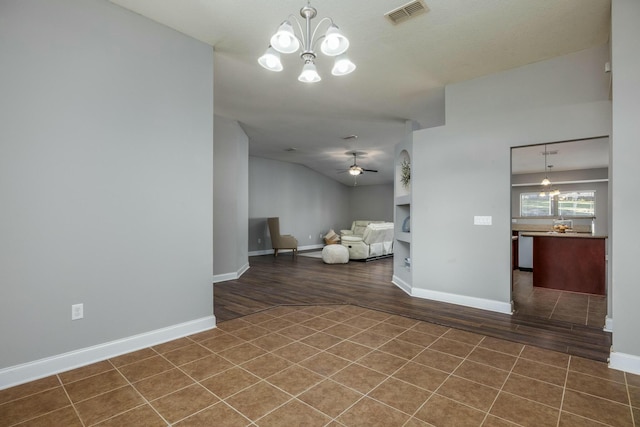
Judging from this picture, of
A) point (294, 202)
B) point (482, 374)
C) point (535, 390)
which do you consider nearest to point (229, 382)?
point (482, 374)

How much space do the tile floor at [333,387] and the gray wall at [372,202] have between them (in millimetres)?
9751

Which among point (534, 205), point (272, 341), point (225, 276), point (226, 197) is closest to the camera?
point (272, 341)

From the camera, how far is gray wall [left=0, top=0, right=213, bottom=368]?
2193 mm

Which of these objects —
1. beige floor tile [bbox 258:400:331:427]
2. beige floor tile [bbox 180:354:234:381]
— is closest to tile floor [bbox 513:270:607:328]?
beige floor tile [bbox 258:400:331:427]

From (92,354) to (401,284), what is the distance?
4081 mm

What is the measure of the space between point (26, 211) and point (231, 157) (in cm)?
372

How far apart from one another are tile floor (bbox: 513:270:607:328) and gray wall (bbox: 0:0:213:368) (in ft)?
12.9

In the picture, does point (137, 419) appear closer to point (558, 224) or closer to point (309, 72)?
point (309, 72)

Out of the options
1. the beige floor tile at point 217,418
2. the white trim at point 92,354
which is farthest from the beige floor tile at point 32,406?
the beige floor tile at point 217,418

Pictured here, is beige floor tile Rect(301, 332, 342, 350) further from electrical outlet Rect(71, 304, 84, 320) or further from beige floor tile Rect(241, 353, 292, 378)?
electrical outlet Rect(71, 304, 84, 320)

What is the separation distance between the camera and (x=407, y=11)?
2689 mm

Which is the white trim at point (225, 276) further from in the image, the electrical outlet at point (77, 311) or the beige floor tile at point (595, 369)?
the beige floor tile at point (595, 369)

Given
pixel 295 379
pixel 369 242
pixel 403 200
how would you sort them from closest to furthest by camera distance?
pixel 295 379 < pixel 403 200 < pixel 369 242

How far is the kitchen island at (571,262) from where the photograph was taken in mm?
4734
